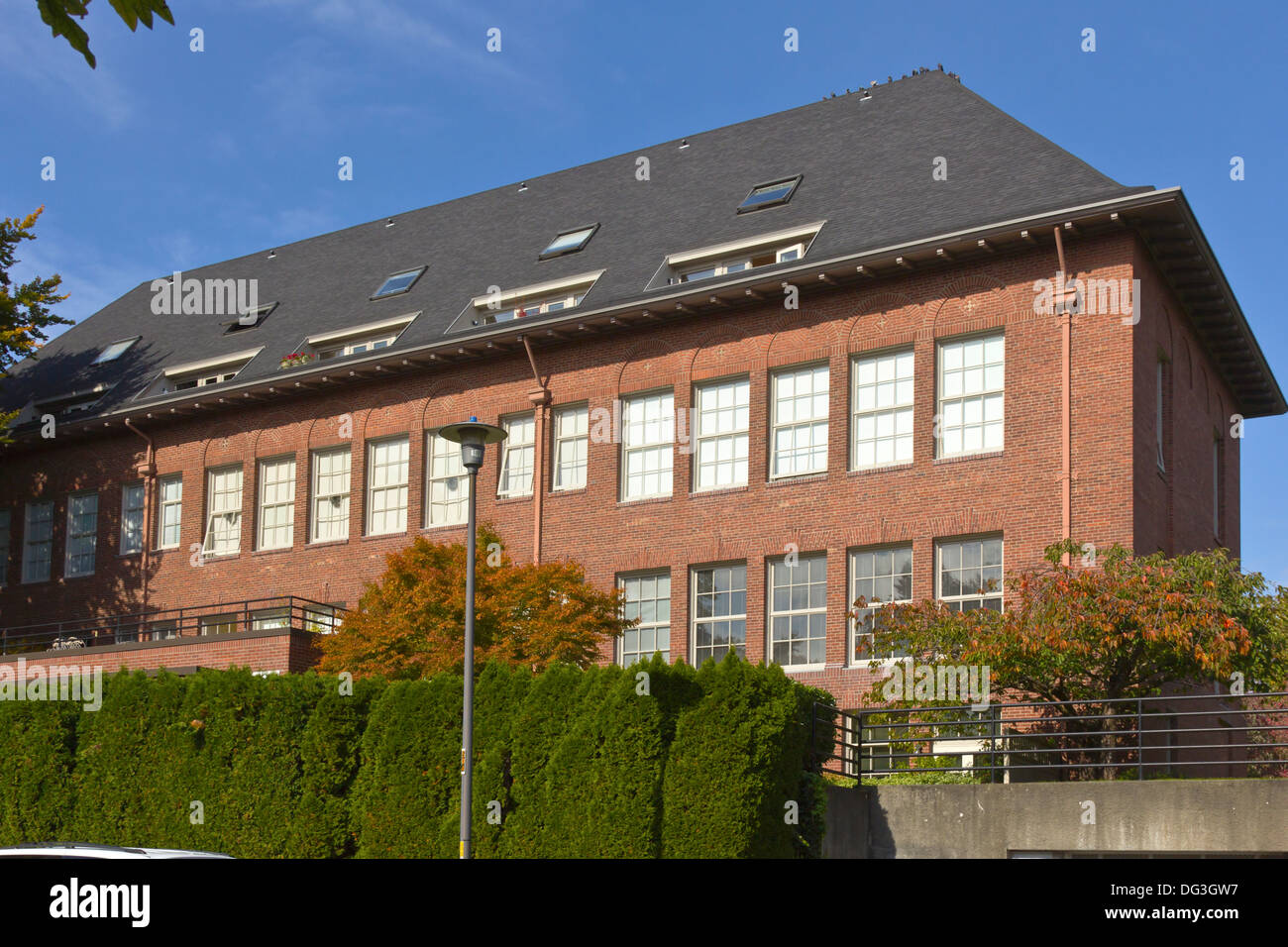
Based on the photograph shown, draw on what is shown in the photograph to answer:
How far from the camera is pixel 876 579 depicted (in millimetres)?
26266

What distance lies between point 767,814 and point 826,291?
1277cm

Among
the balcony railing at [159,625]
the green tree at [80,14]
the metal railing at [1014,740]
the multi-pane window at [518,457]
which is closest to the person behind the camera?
the green tree at [80,14]

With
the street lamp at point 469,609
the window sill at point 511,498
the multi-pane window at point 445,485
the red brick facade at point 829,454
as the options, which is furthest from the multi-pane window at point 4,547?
the street lamp at point 469,609

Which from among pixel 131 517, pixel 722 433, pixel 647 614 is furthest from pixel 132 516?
pixel 722 433

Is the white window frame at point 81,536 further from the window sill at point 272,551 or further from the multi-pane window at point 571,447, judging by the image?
the multi-pane window at point 571,447

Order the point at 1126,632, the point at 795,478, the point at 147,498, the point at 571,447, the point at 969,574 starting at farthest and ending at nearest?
1. the point at 147,498
2. the point at 571,447
3. the point at 795,478
4. the point at 969,574
5. the point at 1126,632

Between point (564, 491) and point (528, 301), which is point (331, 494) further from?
point (564, 491)

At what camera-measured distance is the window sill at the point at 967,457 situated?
25.2 meters

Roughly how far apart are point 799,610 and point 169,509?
17.3 metres

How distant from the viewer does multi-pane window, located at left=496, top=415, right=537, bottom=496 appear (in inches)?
1219

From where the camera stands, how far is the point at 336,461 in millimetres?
33938

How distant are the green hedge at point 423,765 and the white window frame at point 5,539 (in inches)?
742

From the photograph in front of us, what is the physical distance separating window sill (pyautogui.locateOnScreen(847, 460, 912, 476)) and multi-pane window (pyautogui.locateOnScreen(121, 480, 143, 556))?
62.5 ft
